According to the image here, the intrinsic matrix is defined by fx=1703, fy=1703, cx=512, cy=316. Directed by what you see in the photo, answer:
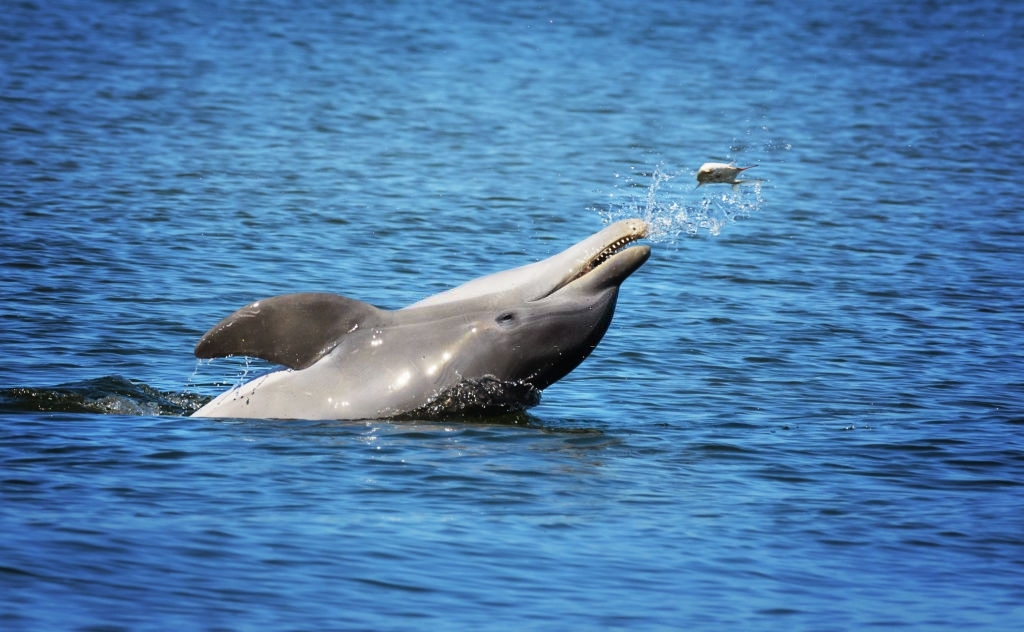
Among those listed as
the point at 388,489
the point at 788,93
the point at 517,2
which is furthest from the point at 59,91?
the point at 517,2

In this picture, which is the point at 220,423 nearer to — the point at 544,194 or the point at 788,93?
the point at 544,194

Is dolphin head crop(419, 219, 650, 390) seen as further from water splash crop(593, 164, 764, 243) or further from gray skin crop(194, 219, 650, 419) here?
water splash crop(593, 164, 764, 243)

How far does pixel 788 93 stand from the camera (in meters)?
47.3

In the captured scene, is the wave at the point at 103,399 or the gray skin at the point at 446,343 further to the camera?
the wave at the point at 103,399

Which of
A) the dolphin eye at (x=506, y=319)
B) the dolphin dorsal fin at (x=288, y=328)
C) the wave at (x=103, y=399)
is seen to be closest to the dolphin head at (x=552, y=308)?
the dolphin eye at (x=506, y=319)

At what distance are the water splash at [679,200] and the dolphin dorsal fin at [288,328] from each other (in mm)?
12026

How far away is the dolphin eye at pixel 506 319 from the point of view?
46.9 ft

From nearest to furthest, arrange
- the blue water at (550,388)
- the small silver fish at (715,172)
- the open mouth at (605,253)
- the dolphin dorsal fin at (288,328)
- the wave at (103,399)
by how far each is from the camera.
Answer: the blue water at (550,388)
the dolphin dorsal fin at (288,328)
the open mouth at (605,253)
the wave at (103,399)
the small silver fish at (715,172)

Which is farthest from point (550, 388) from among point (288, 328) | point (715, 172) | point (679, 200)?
point (679, 200)

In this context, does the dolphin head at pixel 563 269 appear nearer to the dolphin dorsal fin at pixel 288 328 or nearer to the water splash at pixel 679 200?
the dolphin dorsal fin at pixel 288 328

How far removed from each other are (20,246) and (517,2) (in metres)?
54.9

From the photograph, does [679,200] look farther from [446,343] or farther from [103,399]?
[103,399]

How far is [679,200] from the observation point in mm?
27516

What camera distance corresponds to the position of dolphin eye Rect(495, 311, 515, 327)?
1431 cm
